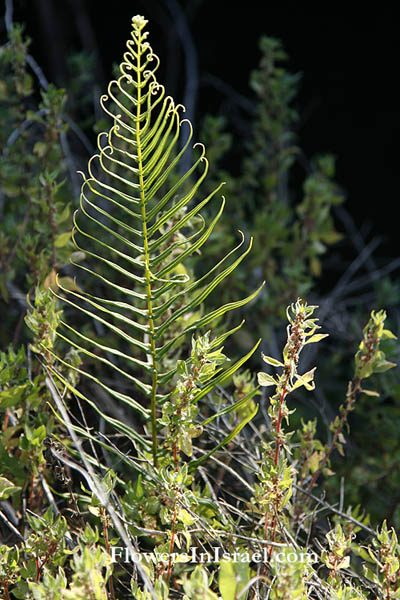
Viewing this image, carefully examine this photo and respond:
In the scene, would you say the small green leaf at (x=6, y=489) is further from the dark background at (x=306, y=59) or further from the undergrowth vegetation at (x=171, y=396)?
the dark background at (x=306, y=59)

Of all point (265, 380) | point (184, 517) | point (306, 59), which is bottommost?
point (184, 517)

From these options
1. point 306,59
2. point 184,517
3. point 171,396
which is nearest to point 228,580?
point 184,517

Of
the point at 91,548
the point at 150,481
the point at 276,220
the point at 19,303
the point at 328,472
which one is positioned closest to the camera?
the point at 91,548

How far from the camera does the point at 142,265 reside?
81 centimetres

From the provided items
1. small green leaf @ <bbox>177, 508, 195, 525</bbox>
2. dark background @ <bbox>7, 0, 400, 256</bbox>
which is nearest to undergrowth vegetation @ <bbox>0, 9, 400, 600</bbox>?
small green leaf @ <bbox>177, 508, 195, 525</bbox>

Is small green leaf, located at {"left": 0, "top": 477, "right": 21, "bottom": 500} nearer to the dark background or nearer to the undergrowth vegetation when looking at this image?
the undergrowth vegetation

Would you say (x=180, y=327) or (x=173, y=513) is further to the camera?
(x=180, y=327)

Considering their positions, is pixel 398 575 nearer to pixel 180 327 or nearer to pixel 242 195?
pixel 180 327

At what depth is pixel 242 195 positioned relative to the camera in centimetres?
185

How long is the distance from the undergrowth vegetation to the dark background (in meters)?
0.44

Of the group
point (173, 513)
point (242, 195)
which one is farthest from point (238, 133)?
point (173, 513)

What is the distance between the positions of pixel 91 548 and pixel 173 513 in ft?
0.34

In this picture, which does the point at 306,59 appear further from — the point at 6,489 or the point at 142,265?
the point at 6,489

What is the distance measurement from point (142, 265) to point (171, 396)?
175 mm
